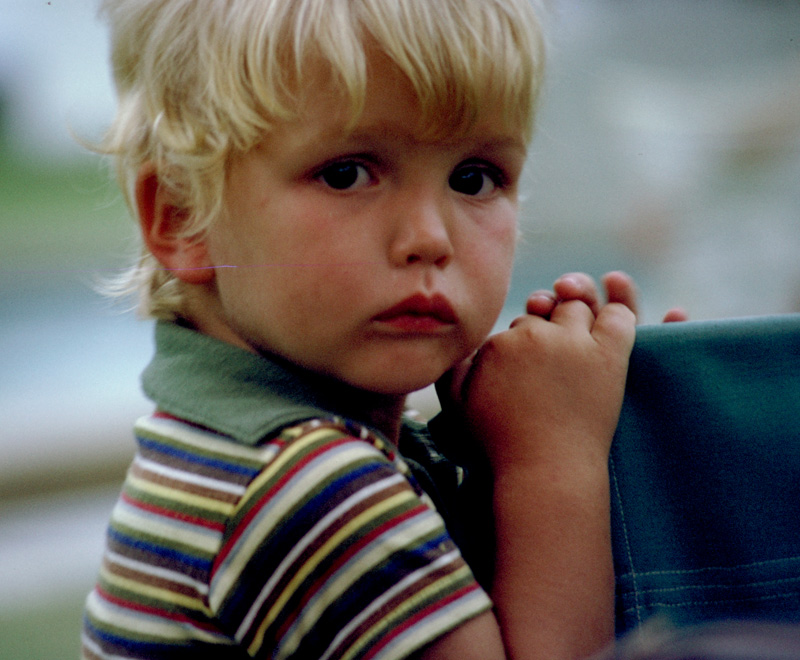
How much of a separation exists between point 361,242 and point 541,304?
0.13 metres

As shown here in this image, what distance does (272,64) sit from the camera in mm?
410

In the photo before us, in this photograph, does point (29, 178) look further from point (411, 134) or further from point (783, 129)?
point (411, 134)

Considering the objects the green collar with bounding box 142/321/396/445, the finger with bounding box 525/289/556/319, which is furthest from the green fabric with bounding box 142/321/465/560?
the finger with bounding box 525/289/556/319

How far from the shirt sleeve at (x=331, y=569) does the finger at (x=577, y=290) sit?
0.19 meters

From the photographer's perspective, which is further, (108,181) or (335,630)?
(108,181)

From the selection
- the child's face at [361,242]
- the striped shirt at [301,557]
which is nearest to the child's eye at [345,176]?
the child's face at [361,242]

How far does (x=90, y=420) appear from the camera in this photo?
157cm

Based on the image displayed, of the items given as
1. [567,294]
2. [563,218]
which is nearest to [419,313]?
[567,294]

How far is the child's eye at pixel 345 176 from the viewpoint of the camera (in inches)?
16.4

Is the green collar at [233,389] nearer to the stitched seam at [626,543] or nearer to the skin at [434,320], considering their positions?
the skin at [434,320]

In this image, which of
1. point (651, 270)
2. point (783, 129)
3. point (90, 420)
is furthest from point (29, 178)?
point (783, 129)

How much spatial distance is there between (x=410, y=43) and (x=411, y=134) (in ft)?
0.13

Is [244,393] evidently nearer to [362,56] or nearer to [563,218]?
[362,56]

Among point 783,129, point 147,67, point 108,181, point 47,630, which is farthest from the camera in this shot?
point 783,129
